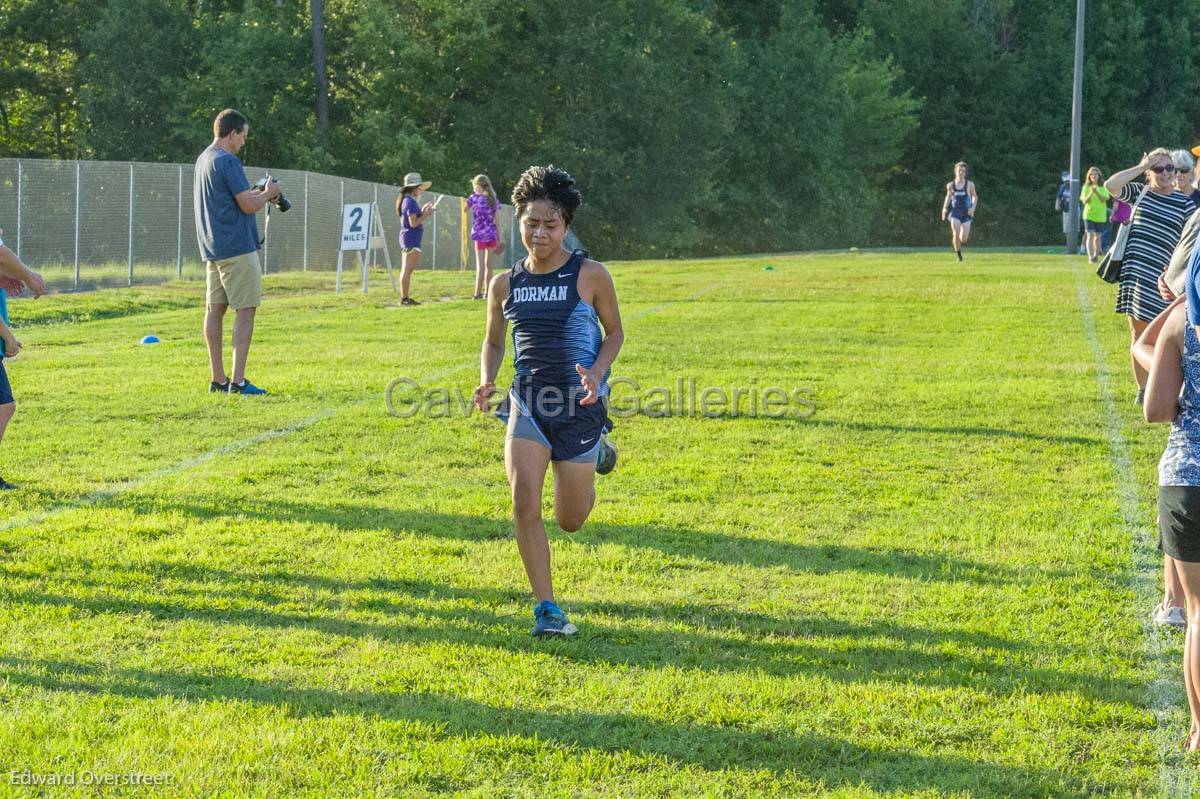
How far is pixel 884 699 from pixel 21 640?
3123 millimetres

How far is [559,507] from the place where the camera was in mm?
5914

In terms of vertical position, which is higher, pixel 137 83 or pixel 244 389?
pixel 137 83

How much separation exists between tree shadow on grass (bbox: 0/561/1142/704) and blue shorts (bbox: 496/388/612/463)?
2.26 feet

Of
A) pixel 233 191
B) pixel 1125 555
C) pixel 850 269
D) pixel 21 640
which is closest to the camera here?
pixel 21 640

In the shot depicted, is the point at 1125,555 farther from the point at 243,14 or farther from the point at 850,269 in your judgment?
the point at 243,14

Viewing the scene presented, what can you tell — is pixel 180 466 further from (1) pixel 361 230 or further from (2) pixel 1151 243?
(1) pixel 361 230

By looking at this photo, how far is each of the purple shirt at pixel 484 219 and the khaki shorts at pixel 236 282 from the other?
10411 mm

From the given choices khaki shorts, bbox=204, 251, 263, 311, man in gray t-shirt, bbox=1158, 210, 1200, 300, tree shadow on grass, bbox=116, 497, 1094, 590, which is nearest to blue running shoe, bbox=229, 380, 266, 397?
khaki shorts, bbox=204, 251, 263, 311

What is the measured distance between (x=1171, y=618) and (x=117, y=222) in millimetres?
23545

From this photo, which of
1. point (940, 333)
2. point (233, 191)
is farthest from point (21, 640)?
point (940, 333)

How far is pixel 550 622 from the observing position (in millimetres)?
5547

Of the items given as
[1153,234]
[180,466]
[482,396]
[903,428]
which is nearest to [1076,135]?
[903,428]

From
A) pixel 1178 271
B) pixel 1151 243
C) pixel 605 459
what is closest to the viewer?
pixel 1178 271

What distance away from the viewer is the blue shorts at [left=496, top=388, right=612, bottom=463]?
5664 millimetres
